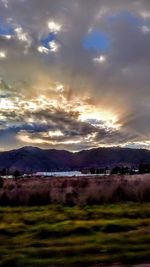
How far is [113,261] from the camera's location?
15.0 meters

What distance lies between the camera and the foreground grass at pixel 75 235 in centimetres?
1563

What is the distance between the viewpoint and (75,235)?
19891mm

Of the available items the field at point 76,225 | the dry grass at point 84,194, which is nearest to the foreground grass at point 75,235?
the field at point 76,225

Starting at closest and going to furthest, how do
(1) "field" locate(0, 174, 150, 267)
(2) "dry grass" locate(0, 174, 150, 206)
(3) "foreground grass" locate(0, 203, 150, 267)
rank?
(3) "foreground grass" locate(0, 203, 150, 267), (1) "field" locate(0, 174, 150, 267), (2) "dry grass" locate(0, 174, 150, 206)

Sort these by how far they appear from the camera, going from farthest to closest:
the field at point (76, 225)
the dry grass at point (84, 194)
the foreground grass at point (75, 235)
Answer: the dry grass at point (84, 194)
the field at point (76, 225)
the foreground grass at point (75, 235)

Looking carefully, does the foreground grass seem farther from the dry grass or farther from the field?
the dry grass

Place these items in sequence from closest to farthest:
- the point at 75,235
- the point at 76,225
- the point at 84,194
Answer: the point at 75,235 < the point at 76,225 < the point at 84,194

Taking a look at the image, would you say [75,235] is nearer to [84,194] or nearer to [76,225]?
[76,225]

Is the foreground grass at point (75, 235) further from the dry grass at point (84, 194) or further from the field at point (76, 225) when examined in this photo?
the dry grass at point (84, 194)

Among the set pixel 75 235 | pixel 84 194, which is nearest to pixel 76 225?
pixel 75 235

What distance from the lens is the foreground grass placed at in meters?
15.6

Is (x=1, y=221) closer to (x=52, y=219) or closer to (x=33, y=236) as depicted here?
(x=52, y=219)

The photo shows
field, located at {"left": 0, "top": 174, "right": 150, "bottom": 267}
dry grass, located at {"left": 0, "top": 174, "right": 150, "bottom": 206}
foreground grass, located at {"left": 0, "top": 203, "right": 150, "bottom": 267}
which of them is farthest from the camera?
dry grass, located at {"left": 0, "top": 174, "right": 150, "bottom": 206}

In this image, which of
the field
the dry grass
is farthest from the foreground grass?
the dry grass
